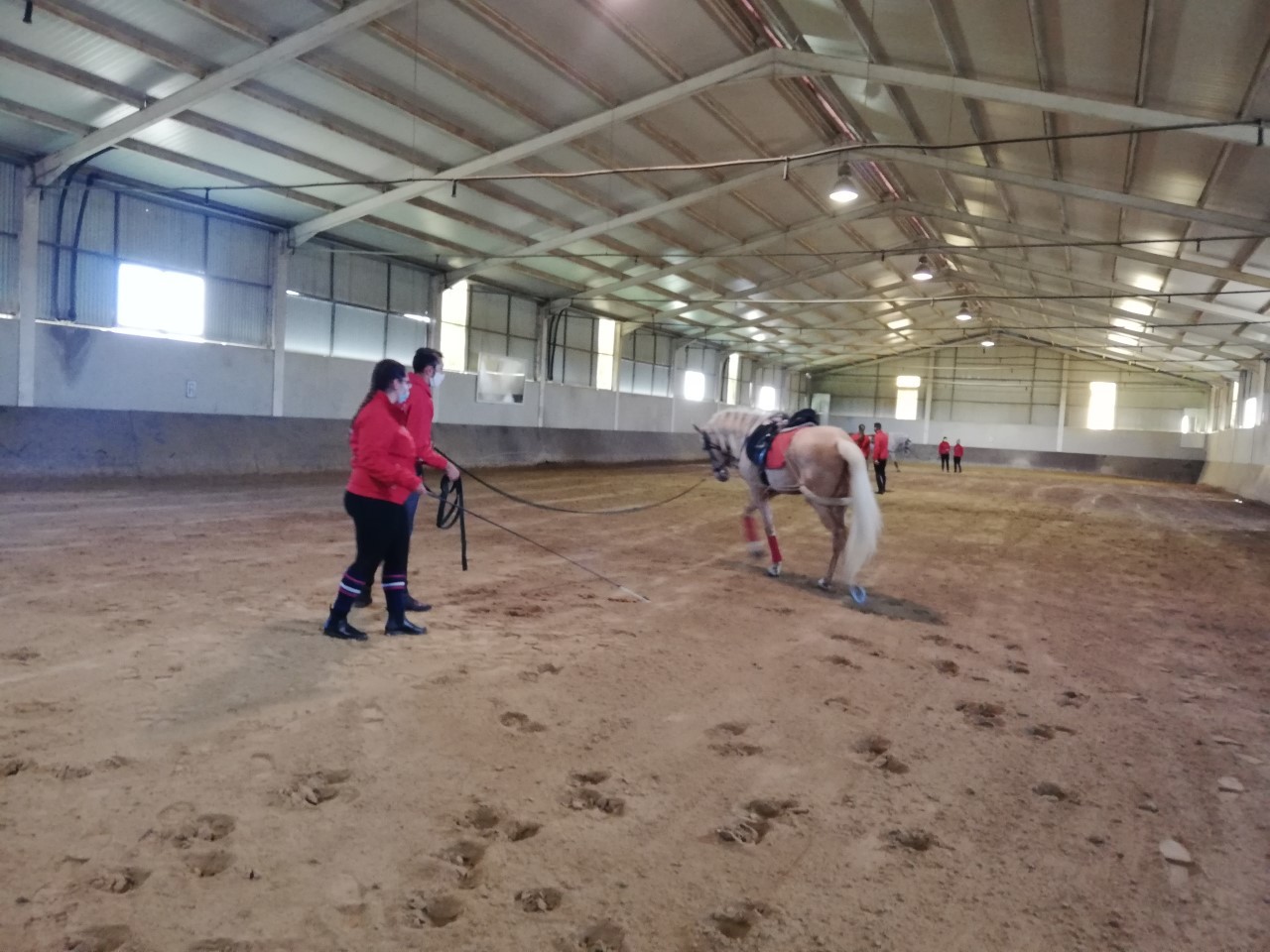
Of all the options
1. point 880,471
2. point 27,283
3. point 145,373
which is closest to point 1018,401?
point 880,471

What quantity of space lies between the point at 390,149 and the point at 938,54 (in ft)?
28.9

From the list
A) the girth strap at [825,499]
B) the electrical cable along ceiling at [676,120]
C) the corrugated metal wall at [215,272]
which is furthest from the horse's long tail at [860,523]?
the corrugated metal wall at [215,272]

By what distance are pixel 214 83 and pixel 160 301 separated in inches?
214

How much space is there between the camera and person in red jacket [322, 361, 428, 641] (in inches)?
173

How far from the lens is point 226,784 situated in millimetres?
2777

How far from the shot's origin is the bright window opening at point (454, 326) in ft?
68.5

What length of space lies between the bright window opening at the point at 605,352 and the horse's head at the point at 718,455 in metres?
18.6

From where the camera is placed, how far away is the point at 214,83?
33.3ft

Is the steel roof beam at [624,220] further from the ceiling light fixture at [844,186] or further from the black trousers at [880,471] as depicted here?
the black trousers at [880,471]

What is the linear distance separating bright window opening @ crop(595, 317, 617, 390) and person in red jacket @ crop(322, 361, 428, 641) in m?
22.5

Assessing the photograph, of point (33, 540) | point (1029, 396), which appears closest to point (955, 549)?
point (33, 540)

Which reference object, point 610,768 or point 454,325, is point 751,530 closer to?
point 610,768

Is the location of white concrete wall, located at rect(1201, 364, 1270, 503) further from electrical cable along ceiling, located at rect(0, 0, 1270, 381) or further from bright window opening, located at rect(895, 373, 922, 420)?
bright window opening, located at rect(895, 373, 922, 420)

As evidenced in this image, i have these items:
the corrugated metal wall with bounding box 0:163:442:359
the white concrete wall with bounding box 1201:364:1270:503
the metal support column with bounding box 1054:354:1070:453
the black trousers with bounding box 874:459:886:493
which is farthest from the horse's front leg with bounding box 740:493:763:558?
the metal support column with bounding box 1054:354:1070:453
